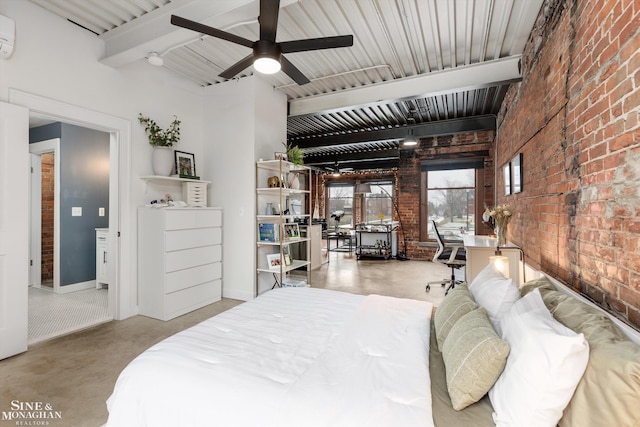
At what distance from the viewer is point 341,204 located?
11250 millimetres

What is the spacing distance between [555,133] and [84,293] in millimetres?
5718

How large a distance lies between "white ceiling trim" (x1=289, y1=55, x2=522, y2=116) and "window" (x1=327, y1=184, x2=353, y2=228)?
663 cm

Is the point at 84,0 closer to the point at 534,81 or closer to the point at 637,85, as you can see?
the point at 637,85

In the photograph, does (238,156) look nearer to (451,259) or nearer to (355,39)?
(355,39)

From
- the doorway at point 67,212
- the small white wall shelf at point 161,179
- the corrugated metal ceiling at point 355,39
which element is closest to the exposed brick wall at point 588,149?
the corrugated metal ceiling at point 355,39

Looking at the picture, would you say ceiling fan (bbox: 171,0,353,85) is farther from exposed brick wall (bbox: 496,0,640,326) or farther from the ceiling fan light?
exposed brick wall (bbox: 496,0,640,326)

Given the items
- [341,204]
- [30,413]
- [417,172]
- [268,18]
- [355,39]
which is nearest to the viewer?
[30,413]

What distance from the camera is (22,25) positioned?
251 cm

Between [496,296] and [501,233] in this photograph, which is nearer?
[496,296]

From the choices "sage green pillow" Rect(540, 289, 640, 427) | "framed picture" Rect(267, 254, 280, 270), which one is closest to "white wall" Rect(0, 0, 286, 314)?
"framed picture" Rect(267, 254, 280, 270)

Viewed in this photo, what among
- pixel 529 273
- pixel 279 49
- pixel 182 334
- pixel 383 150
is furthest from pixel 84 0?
pixel 383 150

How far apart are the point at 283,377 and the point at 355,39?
3118mm

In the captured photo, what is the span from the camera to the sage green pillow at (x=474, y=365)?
1.05m

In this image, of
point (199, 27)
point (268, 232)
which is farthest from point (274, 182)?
point (199, 27)
